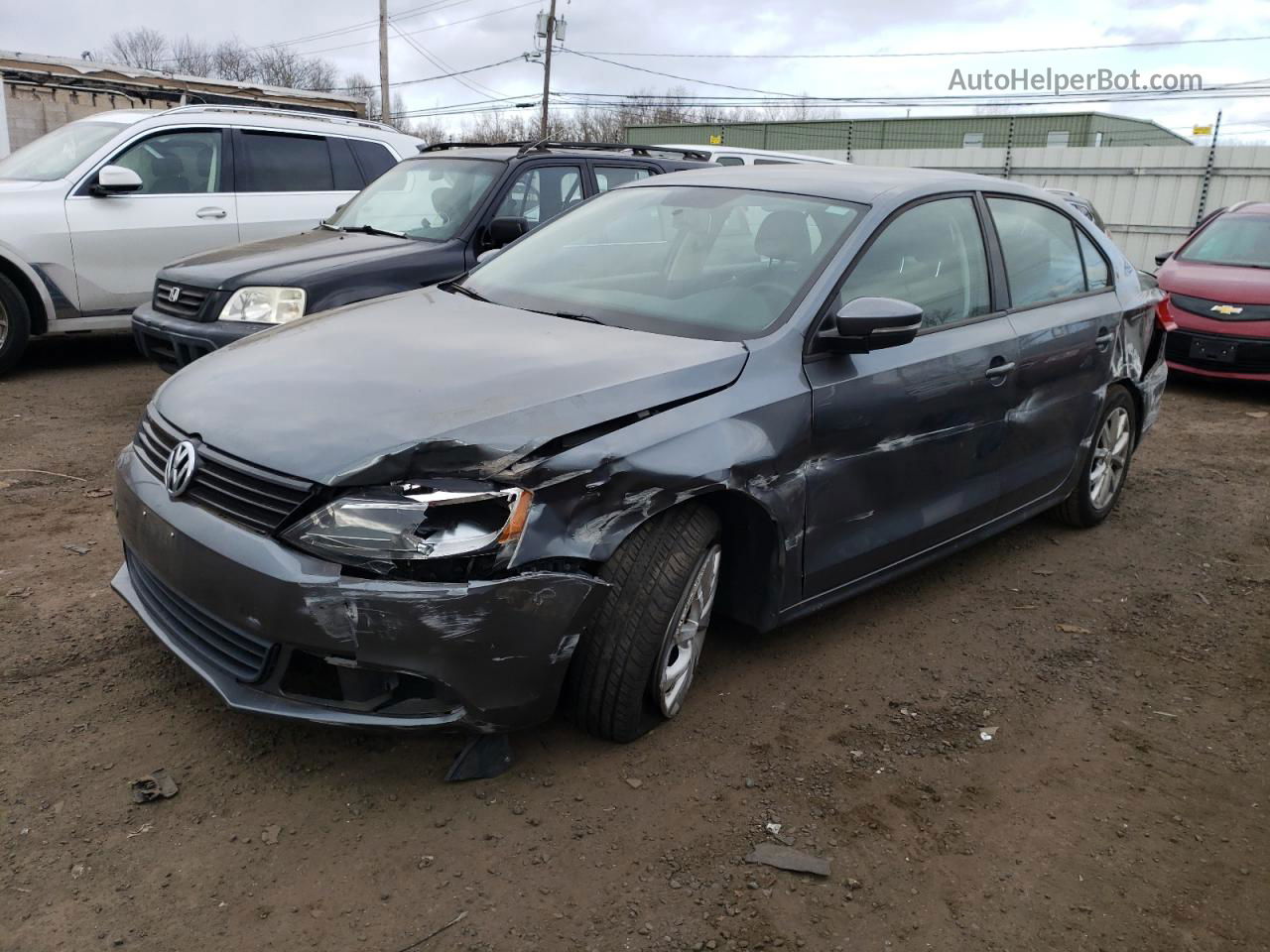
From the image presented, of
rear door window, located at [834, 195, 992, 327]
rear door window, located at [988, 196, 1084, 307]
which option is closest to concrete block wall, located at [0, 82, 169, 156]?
rear door window, located at [988, 196, 1084, 307]

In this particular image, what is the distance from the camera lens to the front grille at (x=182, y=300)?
582cm

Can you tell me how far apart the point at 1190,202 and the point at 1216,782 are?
17591mm

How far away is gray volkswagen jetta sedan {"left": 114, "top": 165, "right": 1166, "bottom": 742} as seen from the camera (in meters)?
2.45

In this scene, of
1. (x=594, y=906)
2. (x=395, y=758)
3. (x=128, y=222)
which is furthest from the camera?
(x=128, y=222)

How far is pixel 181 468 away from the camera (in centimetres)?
272

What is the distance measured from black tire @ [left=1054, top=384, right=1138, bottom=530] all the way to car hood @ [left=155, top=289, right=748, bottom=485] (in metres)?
2.57

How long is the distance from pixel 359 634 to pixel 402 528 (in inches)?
10.7

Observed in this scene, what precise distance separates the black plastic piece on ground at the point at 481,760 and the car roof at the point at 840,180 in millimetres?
2243

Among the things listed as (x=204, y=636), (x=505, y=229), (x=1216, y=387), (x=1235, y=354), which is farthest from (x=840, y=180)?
(x=1216, y=387)

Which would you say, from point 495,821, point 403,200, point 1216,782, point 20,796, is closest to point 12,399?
point 403,200

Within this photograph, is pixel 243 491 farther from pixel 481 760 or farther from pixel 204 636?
pixel 481 760

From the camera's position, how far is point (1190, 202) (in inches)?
693

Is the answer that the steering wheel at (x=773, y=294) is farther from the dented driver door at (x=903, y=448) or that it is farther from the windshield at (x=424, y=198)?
the windshield at (x=424, y=198)

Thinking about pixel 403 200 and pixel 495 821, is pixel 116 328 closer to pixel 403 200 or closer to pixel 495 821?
pixel 403 200
